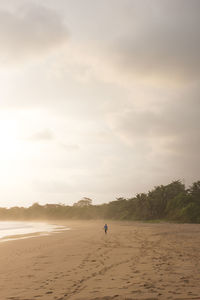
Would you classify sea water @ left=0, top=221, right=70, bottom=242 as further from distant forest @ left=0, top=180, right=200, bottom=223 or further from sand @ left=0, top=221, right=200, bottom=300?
distant forest @ left=0, top=180, right=200, bottom=223

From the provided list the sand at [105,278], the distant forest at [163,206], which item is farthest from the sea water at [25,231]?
the distant forest at [163,206]

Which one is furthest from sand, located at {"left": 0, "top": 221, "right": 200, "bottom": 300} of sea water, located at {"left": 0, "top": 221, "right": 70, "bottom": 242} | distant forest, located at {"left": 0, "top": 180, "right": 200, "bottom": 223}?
distant forest, located at {"left": 0, "top": 180, "right": 200, "bottom": 223}

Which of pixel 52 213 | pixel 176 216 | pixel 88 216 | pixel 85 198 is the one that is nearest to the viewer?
pixel 176 216

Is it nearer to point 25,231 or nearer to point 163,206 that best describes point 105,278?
point 25,231

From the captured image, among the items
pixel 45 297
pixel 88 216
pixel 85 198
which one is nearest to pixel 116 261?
pixel 45 297

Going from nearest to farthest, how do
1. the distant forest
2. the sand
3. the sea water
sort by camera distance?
the sand < the sea water < the distant forest

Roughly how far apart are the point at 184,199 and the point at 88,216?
61097 millimetres

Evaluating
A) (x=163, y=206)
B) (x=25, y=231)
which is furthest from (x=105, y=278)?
(x=163, y=206)

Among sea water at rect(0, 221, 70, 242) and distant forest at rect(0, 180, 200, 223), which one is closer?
sea water at rect(0, 221, 70, 242)

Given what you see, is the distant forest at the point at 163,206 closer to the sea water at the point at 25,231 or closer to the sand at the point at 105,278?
the sea water at the point at 25,231

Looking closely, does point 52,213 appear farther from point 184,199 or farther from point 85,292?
point 85,292

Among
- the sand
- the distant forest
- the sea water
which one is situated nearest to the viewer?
the sand

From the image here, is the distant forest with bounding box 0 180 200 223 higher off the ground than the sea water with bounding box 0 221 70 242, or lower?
higher

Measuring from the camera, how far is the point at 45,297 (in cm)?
852
